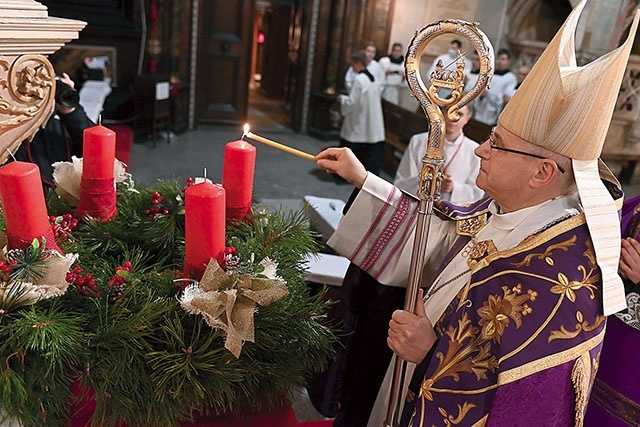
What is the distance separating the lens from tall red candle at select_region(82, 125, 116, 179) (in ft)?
3.40

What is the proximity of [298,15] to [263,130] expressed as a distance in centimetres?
208

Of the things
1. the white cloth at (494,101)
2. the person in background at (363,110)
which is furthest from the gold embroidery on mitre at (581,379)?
the white cloth at (494,101)

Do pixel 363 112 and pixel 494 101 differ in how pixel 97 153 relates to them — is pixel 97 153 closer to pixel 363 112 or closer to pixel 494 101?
pixel 363 112

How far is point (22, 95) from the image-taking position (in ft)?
3.28

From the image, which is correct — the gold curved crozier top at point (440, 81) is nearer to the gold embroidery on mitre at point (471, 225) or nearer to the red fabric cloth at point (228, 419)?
the gold embroidery on mitre at point (471, 225)

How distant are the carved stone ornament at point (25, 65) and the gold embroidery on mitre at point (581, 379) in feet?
3.51

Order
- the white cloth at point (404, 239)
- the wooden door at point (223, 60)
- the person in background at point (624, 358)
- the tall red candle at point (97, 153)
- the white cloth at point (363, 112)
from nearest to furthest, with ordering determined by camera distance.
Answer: the tall red candle at point (97, 153)
the white cloth at point (404, 239)
the person in background at point (624, 358)
the white cloth at point (363, 112)
the wooden door at point (223, 60)

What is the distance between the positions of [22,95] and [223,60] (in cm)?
722

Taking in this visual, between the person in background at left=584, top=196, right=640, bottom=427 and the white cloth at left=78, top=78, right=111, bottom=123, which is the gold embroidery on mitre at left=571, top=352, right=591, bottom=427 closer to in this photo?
the person in background at left=584, top=196, right=640, bottom=427

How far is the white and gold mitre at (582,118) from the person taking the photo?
0.98 metres

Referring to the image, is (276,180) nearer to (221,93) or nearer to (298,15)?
(221,93)

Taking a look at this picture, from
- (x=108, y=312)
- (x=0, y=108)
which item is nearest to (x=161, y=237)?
(x=108, y=312)

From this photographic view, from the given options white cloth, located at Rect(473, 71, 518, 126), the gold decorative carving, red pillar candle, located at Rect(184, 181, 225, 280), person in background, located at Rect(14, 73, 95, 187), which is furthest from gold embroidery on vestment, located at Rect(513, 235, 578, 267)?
white cloth, located at Rect(473, 71, 518, 126)

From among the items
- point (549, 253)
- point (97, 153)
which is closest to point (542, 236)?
point (549, 253)
